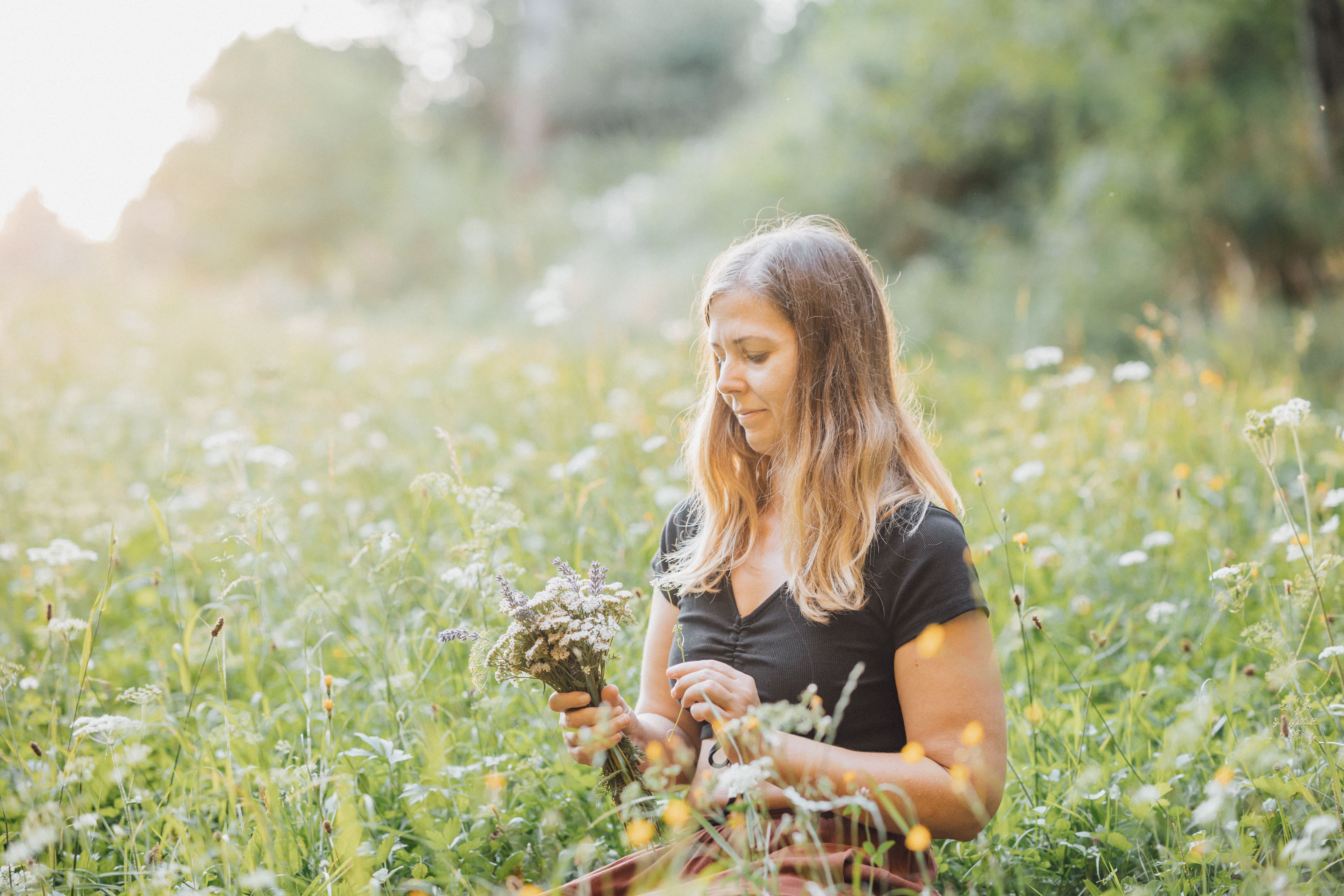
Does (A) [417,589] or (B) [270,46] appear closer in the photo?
(A) [417,589]

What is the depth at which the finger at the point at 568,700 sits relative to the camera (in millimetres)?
1479

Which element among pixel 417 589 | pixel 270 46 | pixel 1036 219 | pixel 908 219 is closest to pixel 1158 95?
pixel 1036 219

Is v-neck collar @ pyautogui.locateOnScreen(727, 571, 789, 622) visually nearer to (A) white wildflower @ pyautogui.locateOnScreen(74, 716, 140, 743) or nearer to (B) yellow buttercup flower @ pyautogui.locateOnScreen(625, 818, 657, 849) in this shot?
(B) yellow buttercup flower @ pyautogui.locateOnScreen(625, 818, 657, 849)

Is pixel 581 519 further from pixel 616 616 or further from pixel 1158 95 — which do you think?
pixel 1158 95

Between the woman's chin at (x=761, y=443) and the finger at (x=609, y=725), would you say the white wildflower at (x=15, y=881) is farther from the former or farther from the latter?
the woman's chin at (x=761, y=443)

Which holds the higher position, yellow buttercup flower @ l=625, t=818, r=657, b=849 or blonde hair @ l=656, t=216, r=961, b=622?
blonde hair @ l=656, t=216, r=961, b=622

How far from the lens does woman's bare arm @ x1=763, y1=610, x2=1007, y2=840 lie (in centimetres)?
141

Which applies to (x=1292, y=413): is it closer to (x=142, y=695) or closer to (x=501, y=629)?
(x=501, y=629)

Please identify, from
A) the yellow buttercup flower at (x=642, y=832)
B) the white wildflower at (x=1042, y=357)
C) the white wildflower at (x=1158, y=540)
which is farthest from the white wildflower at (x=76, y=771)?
the white wildflower at (x=1042, y=357)

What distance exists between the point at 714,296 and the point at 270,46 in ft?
55.8

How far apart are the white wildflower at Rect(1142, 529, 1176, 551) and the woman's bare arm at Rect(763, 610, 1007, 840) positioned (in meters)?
1.36

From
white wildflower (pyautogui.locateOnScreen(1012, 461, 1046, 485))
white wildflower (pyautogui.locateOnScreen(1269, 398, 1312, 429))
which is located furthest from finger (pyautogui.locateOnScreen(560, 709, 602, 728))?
white wildflower (pyautogui.locateOnScreen(1012, 461, 1046, 485))

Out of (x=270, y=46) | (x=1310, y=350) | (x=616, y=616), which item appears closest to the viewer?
(x=616, y=616)

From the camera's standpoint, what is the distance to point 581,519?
2887 millimetres
